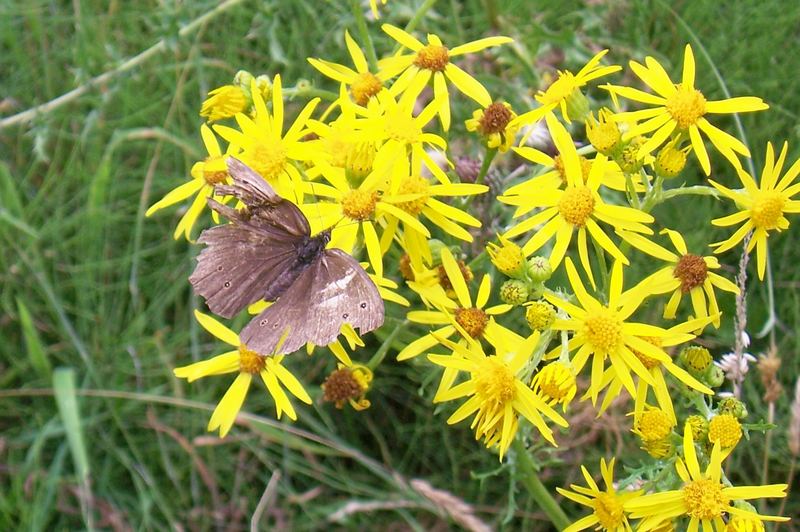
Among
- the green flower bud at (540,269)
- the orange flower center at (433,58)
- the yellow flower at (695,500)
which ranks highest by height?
the orange flower center at (433,58)

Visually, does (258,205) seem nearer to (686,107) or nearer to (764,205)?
(686,107)

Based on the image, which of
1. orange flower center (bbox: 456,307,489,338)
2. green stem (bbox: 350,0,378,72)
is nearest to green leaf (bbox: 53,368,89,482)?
orange flower center (bbox: 456,307,489,338)

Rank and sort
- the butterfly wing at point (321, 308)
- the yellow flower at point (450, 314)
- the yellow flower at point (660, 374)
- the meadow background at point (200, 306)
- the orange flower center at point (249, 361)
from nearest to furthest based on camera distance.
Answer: the butterfly wing at point (321, 308)
the yellow flower at point (660, 374)
the yellow flower at point (450, 314)
the orange flower center at point (249, 361)
the meadow background at point (200, 306)

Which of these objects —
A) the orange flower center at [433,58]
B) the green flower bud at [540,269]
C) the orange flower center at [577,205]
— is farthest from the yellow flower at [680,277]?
the orange flower center at [433,58]

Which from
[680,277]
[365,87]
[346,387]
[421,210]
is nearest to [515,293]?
[421,210]

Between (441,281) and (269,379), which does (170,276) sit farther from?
(441,281)

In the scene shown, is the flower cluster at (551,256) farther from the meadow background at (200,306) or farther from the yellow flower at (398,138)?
the meadow background at (200,306)

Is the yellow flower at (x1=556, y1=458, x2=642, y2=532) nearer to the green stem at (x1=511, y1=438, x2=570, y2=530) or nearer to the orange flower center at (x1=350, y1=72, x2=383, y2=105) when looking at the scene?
the green stem at (x1=511, y1=438, x2=570, y2=530)
